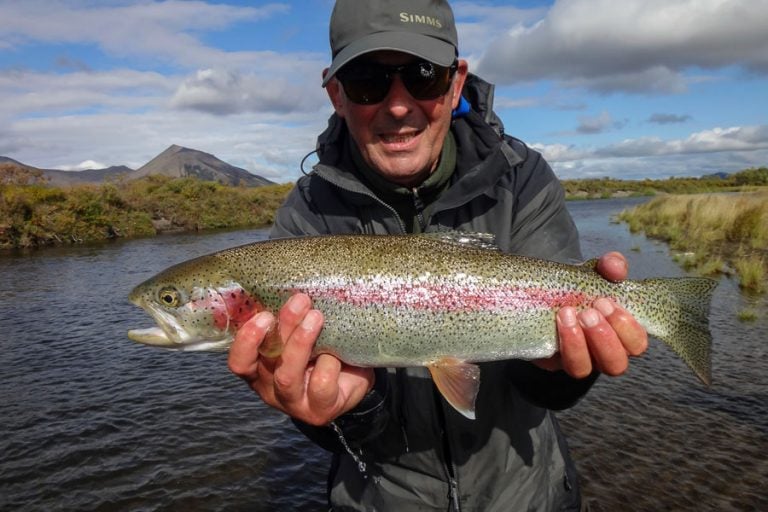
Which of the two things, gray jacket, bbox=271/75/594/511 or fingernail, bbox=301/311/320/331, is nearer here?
fingernail, bbox=301/311/320/331

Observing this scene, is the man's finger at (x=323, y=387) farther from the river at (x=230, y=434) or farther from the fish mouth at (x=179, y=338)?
the river at (x=230, y=434)

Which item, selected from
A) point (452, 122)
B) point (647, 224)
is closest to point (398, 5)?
point (452, 122)

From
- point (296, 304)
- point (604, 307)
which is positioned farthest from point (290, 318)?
point (604, 307)

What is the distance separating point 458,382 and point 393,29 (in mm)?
1933

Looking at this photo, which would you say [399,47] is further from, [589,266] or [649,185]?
[649,185]

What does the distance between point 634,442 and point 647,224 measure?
95.0 ft

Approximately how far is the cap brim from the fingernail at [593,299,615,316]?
1507 millimetres

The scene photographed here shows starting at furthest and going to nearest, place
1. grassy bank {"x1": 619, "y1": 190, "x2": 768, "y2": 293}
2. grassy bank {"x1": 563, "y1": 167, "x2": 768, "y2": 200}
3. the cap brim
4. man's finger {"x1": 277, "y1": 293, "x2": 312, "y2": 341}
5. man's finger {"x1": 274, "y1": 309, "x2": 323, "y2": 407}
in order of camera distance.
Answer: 1. grassy bank {"x1": 563, "y1": 167, "x2": 768, "y2": 200}
2. grassy bank {"x1": 619, "y1": 190, "x2": 768, "y2": 293}
3. the cap brim
4. man's finger {"x1": 277, "y1": 293, "x2": 312, "y2": 341}
5. man's finger {"x1": 274, "y1": 309, "x2": 323, "y2": 407}

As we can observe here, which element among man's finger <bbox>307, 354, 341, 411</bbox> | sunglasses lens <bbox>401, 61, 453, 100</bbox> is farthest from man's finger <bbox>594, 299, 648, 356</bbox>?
sunglasses lens <bbox>401, 61, 453, 100</bbox>

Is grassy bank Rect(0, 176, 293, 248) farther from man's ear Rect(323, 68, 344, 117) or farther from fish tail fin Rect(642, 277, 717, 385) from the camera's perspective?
fish tail fin Rect(642, 277, 717, 385)

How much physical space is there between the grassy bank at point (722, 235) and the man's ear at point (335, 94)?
48.5 ft

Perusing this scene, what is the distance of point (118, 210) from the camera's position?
41312 millimetres

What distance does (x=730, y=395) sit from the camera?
813 centimetres

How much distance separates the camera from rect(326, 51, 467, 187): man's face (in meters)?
2.96
